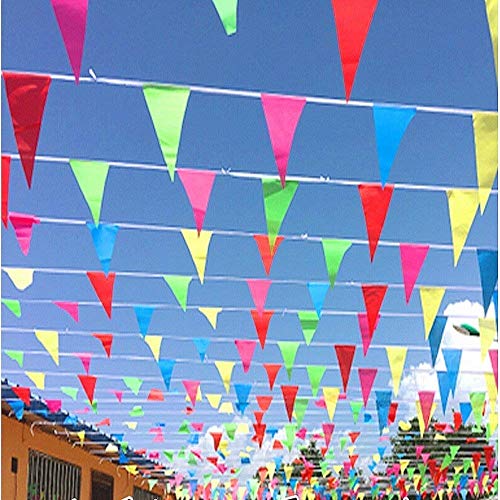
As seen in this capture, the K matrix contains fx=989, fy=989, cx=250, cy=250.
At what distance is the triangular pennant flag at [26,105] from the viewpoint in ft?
11.5

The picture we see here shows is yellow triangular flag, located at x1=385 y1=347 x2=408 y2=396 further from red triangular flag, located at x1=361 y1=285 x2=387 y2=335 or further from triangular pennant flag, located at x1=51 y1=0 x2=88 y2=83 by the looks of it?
triangular pennant flag, located at x1=51 y1=0 x2=88 y2=83

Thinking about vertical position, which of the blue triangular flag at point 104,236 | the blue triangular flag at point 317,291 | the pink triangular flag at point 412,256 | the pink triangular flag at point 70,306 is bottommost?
the pink triangular flag at point 412,256

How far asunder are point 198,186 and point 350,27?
1542 millimetres

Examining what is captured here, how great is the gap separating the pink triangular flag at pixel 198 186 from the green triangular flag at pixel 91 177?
337 mm

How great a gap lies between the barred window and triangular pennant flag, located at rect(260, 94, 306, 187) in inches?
335

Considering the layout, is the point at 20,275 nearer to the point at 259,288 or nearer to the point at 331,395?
the point at 259,288

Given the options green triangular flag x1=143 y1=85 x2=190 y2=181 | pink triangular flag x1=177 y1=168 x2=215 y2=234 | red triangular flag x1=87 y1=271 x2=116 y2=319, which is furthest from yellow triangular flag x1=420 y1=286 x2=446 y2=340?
green triangular flag x1=143 y1=85 x2=190 y2=181

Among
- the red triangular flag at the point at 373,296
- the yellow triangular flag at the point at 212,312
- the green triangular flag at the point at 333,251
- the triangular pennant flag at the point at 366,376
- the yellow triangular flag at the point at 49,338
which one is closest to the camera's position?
the green triangular flag at the point at 333,251

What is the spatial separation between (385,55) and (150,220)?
3.80m

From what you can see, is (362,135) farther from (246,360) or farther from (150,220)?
(150,220)

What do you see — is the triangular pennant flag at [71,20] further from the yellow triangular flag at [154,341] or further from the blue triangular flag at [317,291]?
the yellow triangular flag at [154,341]

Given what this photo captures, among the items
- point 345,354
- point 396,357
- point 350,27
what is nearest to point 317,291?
point 345,354

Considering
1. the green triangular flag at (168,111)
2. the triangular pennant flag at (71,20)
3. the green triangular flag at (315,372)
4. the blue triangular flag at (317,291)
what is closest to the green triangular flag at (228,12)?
the triangular pennant flag at (71,20)

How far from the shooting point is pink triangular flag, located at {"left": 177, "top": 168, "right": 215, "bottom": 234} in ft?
14.1
